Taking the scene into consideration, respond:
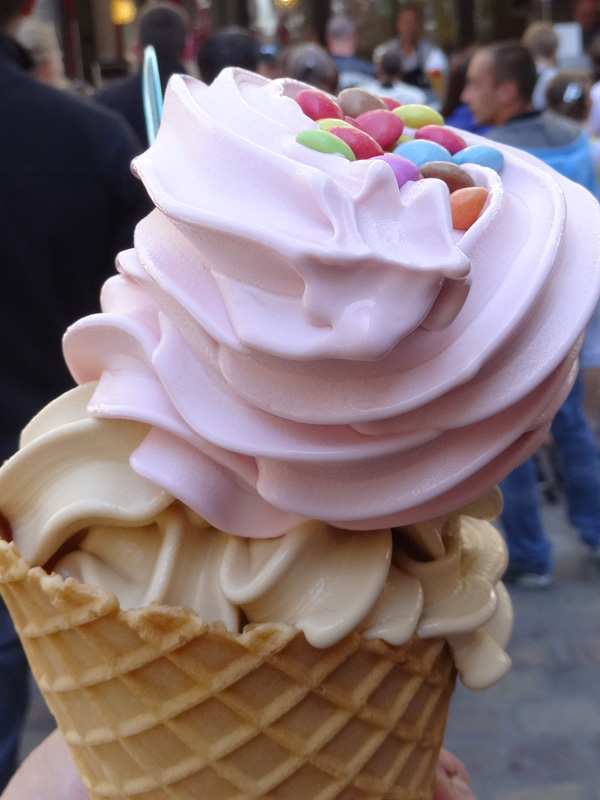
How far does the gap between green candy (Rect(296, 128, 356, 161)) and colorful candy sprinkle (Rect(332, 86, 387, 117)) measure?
0.78 ft

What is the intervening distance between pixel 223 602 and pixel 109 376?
1.08 ft

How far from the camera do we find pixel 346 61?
226 inches

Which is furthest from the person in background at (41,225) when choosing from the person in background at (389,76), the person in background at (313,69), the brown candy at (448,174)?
the person in background at (389,76)

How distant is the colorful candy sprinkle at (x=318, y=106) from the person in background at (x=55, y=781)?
1063 mm

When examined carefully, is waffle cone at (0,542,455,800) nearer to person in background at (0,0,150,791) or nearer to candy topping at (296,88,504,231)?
candy topping at (296,88,504,231)

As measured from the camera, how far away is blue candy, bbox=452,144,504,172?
112cm

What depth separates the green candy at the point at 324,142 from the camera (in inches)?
37.7

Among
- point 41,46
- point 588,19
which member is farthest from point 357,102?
point 588,19

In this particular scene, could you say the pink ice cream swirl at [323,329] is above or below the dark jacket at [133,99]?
above

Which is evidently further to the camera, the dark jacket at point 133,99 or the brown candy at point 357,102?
the dark jacket at point 133,99

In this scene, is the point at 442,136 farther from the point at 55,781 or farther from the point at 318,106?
the point at 55,781

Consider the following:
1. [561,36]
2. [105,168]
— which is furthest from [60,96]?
[561,36]

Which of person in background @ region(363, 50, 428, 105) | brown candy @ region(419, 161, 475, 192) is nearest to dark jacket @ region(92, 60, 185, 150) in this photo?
brown candy @ region(419, 161, 475, 192)

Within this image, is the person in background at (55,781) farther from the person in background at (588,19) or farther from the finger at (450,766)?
the person in background at (588,19)
